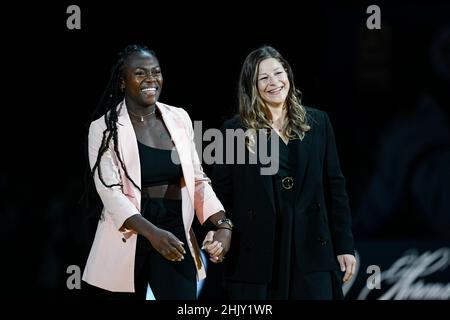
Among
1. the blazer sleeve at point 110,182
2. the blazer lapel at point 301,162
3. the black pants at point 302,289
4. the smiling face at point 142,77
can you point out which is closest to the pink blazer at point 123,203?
the blazer sleeve at point 110,182

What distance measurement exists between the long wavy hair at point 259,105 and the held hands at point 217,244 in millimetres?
498

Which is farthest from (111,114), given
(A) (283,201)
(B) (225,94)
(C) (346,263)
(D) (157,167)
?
Answer: (B) (225,94)

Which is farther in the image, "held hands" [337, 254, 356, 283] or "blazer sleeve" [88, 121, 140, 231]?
"held hands" [337, 254, 356, 283]

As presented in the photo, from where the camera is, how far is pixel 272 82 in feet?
12.8

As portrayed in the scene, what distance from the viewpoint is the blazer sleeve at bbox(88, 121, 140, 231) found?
3.54m

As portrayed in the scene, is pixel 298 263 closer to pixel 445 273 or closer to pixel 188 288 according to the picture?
pixel 188 288

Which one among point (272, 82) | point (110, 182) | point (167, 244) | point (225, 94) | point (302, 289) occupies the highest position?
point (272, 82)

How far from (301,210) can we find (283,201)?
0.28 feet

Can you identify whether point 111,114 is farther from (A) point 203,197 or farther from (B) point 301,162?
(B) point 301,162

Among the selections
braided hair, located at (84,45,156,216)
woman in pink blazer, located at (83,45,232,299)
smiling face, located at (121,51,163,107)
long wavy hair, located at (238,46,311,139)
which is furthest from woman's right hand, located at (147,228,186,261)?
long wavy hair, located at (238,46,311,139)

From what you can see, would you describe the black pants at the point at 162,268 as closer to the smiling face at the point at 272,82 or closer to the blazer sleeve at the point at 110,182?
the blazer sleeve at the point at 110,182

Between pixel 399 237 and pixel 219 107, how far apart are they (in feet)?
6.01

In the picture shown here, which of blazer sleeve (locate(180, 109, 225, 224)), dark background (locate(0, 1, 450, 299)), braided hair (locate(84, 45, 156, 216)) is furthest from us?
dark background (locate(0, 1, 450, 299))

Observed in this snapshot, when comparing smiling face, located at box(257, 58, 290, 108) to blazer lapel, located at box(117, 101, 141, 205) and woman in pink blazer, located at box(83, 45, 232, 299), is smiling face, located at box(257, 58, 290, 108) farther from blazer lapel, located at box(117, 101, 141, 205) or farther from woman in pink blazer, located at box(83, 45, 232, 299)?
blazer lapel, located at box(117, 101, 141, 205)
